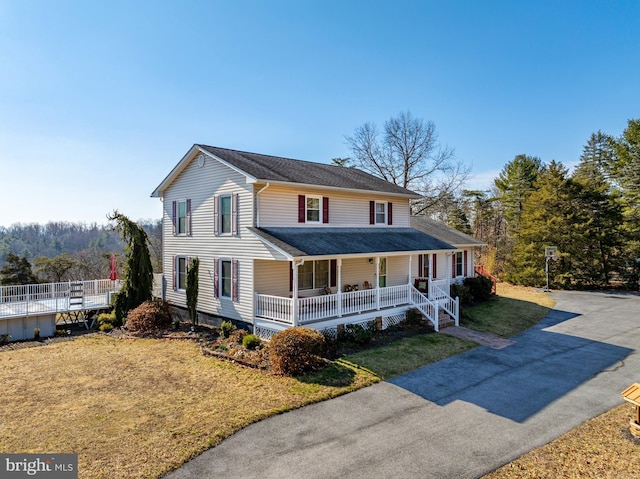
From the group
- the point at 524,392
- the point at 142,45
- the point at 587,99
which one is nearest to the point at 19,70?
the point at 142,45

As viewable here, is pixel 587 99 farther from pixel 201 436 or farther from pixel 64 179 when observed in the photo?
pixel 64 179

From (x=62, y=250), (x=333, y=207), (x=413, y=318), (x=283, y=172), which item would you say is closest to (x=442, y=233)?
(x=413, y=318)

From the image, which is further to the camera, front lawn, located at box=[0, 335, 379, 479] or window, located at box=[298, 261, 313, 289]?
window, located at box=[298, 261, 313, 289]

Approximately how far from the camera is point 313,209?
16.1m

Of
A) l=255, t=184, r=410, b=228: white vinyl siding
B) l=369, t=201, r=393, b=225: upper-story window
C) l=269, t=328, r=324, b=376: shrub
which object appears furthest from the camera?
l=369, t=201, r=393, b=225: upper-story window

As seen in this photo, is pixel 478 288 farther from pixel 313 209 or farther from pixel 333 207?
pixel 313 209

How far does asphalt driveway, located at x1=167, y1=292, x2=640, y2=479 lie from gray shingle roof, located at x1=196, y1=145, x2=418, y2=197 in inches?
346

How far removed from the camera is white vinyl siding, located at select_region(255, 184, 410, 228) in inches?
573

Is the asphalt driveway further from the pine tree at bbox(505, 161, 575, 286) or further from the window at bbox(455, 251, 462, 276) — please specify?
the pine tree at bbox(505, 161, 575, 286)

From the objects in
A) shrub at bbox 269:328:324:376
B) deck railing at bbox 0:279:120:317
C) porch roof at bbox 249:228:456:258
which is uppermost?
porch roof at bbox 249:228:456:258

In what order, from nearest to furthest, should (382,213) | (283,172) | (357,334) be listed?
(357,334)
(283,172)
(382,213)

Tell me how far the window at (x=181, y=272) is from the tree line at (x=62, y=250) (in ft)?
8.51

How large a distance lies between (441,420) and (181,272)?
1403 cm

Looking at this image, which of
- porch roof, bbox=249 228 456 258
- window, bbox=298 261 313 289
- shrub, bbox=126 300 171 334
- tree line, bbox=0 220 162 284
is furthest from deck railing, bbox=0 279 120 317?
window, bbox=298 261 313 289
